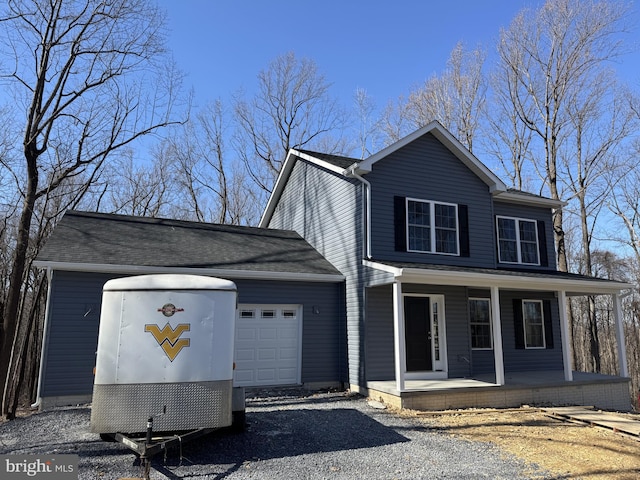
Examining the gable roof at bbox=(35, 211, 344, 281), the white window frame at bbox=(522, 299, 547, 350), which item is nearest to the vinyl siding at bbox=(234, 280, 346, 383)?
the gable roof at bbox=(35, 211, 344, 281)

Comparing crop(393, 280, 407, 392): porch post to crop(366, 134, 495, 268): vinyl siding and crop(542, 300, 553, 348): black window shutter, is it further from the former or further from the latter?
crop(542, 300, 553, 348): black window shutter

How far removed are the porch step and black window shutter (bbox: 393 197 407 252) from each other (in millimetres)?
4860

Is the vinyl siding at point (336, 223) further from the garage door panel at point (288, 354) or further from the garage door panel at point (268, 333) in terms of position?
the garage door panel at point (268, 333)

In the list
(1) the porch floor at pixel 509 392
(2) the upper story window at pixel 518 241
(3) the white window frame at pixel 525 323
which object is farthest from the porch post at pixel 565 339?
(2) the upper story window at pixel 518 241

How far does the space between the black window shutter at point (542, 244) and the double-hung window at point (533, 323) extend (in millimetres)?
1271

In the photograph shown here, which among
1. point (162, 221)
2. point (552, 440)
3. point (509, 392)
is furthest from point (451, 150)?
point (162, 221)

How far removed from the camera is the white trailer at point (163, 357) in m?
5.27

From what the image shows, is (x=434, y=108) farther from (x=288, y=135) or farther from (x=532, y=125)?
(x=288, y=135)

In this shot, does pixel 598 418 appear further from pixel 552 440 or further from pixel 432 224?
pixel 432 224

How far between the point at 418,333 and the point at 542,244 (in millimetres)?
5766

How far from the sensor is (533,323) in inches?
516

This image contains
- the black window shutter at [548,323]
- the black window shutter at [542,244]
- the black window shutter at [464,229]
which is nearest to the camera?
the black window shutter at [464,229]

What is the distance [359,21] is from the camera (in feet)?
44.3

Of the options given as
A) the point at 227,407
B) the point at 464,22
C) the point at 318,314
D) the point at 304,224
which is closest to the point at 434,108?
the point at 464,22
